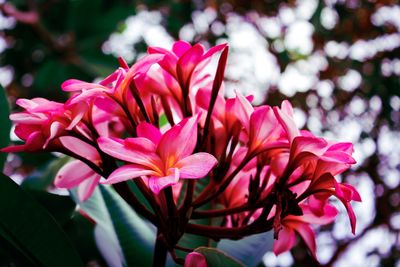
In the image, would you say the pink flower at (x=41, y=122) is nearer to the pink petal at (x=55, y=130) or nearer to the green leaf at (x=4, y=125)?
the pink petal at (x=55, y=130)

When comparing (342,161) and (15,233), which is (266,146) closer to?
(342,161)

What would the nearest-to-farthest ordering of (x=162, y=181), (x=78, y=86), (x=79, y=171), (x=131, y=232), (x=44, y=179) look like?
1. (x=162, y=181)
2. (x=78, y=86)
3. (x=79, y=171)
4. (x=131, y=232)
5. (x=44, y=179)

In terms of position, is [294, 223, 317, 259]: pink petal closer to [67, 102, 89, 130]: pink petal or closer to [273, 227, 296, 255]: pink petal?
[273, 227, 296, 255]: pink petal

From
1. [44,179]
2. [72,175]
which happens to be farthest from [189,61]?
[44,179]

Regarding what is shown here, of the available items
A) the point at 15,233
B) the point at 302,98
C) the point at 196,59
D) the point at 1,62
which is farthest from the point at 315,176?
the point at 302,98

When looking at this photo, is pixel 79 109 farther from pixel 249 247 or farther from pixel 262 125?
pixel 249 247

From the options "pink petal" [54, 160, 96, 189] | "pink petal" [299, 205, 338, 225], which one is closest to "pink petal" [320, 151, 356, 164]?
"pink petal" [299, 205, 338, 225]
